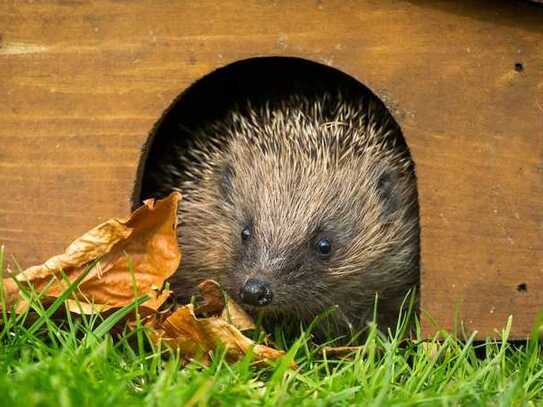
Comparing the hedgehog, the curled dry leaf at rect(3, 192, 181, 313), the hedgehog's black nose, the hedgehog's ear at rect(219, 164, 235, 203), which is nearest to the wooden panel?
the curled dry leaf at rect(3, 192, 181, 313)

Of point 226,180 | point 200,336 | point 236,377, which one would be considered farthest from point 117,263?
point 236,377

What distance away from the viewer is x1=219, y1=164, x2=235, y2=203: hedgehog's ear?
421 cm

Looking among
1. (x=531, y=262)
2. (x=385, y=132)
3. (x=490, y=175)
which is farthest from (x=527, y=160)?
(x=385, y=132)

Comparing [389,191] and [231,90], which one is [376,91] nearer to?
[389,191]

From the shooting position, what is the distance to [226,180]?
424 cm

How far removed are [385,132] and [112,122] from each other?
46.5 inches

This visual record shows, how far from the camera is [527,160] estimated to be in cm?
366

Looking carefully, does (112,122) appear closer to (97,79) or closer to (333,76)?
(97,79)

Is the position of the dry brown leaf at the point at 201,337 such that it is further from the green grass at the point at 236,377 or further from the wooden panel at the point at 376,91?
the wooden panel at the point at 376,91

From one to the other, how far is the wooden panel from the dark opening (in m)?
0.64

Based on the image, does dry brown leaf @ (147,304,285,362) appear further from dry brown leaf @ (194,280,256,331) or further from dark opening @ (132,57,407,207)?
dark opening @ (132,57,407,207)

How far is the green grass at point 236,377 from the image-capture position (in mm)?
2434

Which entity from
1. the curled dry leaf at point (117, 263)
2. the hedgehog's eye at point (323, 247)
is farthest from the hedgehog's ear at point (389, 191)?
the curled dry leaf at point (117, 263)

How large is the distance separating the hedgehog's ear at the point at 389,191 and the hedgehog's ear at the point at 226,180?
643 millimetres
